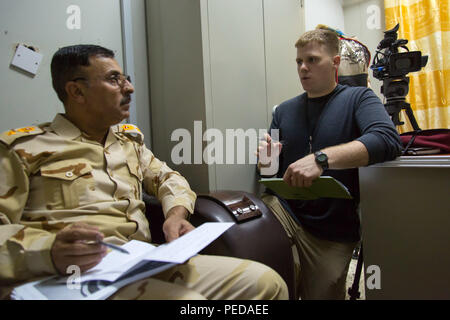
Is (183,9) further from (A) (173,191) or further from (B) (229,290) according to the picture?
(B) (229,290)

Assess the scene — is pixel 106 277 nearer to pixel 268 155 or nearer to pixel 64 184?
pixel 64 184

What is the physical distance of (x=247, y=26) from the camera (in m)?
1.60

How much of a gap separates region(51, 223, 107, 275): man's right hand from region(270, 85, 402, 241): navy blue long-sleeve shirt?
2.93 feet

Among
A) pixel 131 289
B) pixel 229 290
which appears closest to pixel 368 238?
pixel 229 290

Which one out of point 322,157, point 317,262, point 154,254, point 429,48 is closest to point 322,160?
point 322,157

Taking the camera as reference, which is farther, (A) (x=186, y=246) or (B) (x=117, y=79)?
(B) (x=117, y=79)

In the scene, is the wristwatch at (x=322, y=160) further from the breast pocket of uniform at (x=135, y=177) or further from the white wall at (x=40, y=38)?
the white wall at (x=40, y=38)

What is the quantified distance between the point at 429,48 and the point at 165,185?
2355 millimetres

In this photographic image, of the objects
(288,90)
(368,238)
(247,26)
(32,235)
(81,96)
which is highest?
(247,26)

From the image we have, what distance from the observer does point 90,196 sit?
91cm

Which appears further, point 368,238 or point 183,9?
point 183,9

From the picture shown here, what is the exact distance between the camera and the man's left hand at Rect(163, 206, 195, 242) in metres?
0.89
